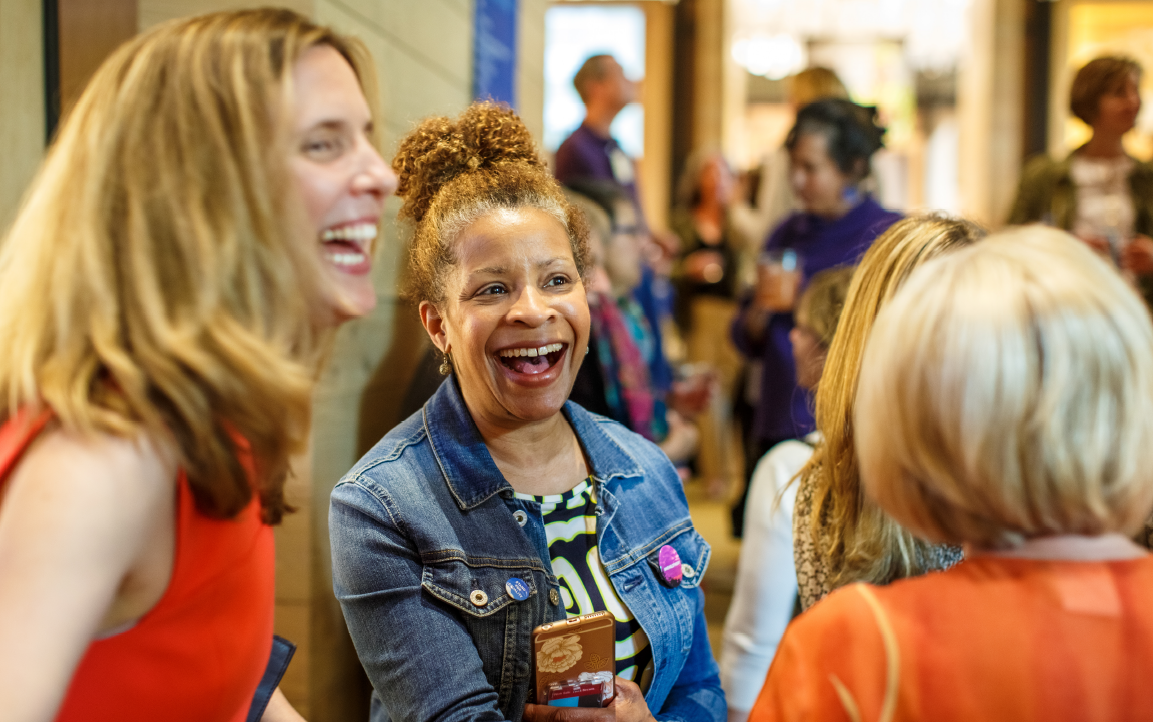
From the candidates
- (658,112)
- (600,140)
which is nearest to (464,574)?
(600,140)

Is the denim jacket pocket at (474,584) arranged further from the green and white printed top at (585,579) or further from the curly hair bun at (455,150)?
the curly hair bun at (455,150)

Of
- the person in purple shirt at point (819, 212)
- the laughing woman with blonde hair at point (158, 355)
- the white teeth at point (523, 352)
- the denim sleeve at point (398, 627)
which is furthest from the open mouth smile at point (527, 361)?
the person in purple shirt at point (819, 212)

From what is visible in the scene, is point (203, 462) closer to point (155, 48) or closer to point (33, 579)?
point (33, 579)

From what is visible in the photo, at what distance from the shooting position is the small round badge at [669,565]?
155 centimetres

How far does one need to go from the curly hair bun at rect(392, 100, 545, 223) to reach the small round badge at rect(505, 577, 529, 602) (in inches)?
25.5

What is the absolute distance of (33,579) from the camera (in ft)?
2.52

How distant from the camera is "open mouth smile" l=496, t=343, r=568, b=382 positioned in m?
1.49

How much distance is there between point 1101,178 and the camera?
11.3 ft

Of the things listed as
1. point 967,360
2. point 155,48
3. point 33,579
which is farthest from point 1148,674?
point 155,48

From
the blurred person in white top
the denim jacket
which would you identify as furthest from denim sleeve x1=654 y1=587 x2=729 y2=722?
the blurred person in white top

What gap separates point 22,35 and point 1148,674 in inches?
74.3

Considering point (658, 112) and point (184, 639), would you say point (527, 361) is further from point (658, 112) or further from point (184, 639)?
point (658, 112)

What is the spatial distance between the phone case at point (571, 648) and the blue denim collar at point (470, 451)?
0.26 meters

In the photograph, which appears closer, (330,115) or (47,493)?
(47,493)
